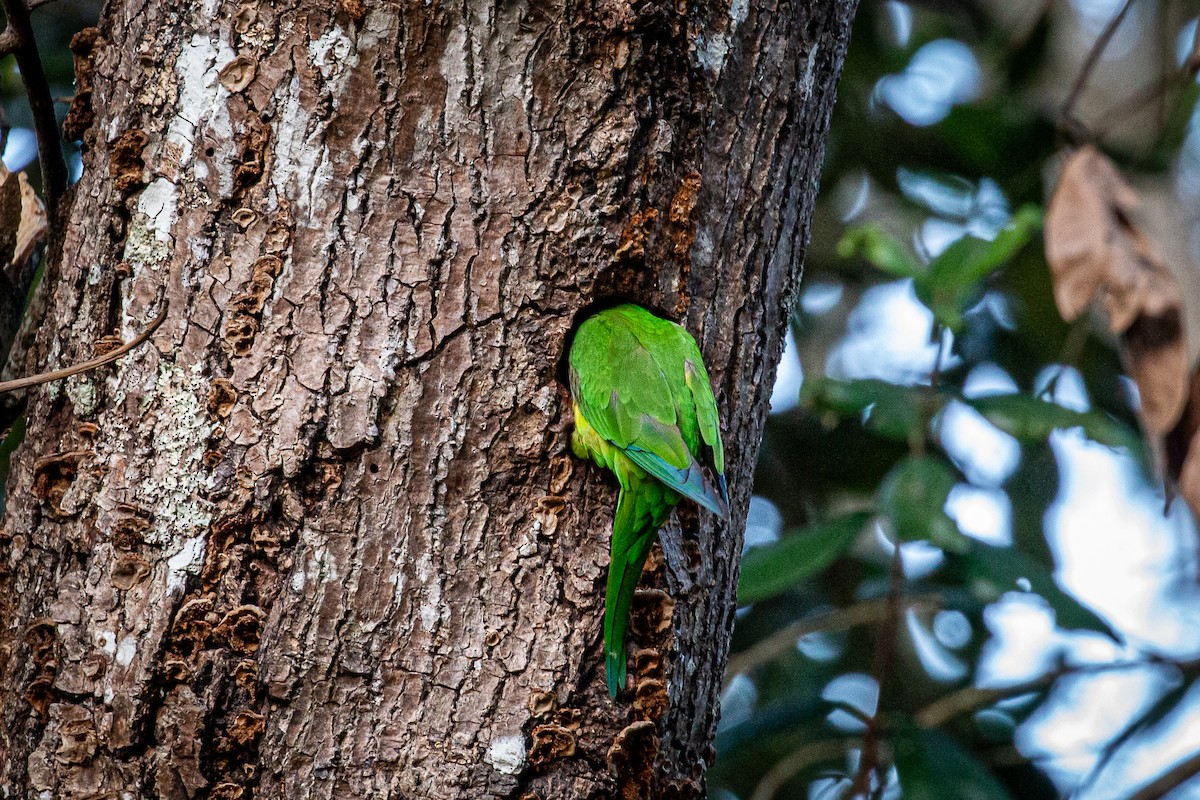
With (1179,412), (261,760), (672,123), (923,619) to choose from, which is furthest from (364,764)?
(923,619)

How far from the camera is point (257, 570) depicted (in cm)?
171

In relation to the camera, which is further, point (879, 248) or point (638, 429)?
point (879, 248)

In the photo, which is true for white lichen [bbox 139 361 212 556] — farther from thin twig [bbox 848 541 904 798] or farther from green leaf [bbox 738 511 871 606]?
thin twig [bbox 848 541 904 798]

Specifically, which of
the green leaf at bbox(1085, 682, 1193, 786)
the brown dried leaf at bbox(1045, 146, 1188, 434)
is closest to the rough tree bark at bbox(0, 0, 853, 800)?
the brown dried leaf at bbox(1045, 146, 1188, 434)

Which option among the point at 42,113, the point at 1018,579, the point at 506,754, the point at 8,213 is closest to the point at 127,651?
the point at 506,754

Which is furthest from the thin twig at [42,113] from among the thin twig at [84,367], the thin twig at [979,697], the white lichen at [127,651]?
the thin twig at [979,697]

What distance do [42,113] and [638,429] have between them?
1321mm

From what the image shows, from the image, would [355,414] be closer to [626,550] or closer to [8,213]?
[626,550]

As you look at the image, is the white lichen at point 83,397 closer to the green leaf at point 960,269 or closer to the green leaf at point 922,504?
the green leaf at point 922,504

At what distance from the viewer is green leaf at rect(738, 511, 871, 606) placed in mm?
3322

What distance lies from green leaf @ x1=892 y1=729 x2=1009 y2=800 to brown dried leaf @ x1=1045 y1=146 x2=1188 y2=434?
1.57 meters

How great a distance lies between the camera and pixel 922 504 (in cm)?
322

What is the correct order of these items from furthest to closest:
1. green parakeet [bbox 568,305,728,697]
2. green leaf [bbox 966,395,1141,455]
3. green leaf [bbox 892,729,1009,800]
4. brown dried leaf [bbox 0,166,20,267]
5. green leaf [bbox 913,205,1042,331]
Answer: green leaf [bbox 966,395,1141,455], green leaf [bbox 913,205,1042,331], green leaf [bbox 892,729,1009,800], brown dried leaf [bbox 0,166,20,267], green parakeet [bbox 568,305,728,697]

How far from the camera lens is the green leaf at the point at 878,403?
3.40 m
